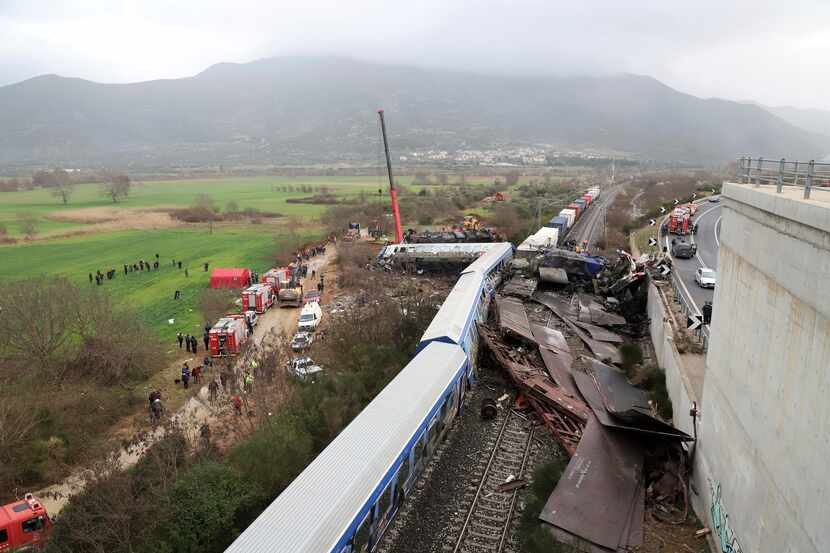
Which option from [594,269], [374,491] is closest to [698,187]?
[594,269]

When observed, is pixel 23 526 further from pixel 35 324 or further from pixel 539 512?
pixel 539 512

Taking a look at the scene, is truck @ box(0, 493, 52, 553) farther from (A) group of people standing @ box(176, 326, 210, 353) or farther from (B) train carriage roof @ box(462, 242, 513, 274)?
(B) train carriage roof @ box(462, 242, 513, 274)

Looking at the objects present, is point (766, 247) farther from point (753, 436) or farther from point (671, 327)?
point (671, 327)

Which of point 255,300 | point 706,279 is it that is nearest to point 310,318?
point 255,300

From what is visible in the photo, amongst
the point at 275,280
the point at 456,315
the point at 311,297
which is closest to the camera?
the point at 456,315

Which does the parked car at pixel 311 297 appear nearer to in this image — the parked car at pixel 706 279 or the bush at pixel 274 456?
the bush at pixel 274 456
